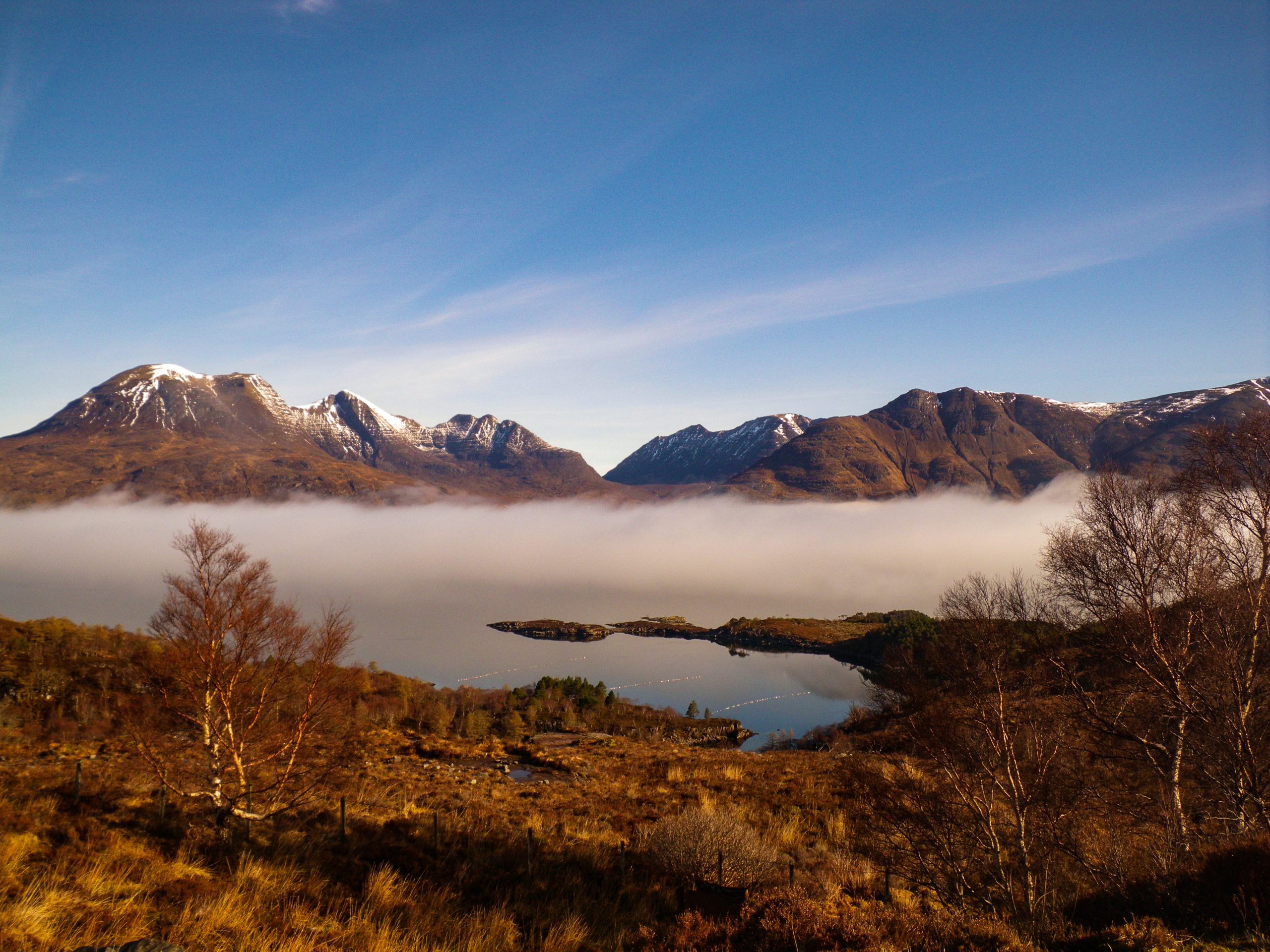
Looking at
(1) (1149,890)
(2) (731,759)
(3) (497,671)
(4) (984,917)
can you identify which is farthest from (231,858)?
(3) (497,671)

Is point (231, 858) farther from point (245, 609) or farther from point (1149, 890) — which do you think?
point (1149, 890)

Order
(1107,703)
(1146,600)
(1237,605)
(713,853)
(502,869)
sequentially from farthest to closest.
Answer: (1107,703) < (1146,600) < (1237,605) < (502,869) < (713,853)

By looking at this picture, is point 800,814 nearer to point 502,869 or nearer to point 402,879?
point 502,869

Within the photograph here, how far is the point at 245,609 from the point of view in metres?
13.2

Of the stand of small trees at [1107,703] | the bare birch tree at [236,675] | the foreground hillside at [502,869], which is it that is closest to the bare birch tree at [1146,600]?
the stand of small trees at [1107,703]

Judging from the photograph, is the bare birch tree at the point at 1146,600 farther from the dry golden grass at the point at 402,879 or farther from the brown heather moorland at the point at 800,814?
the dry golden grass at the point at 402,879

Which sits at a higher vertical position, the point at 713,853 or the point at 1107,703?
the point at 1107,703

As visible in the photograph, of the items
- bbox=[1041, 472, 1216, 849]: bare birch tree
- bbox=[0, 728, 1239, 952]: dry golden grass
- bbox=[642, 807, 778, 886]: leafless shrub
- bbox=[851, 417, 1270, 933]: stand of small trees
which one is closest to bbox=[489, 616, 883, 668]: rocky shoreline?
bbox=[851, 417, 1270, 933]: stand of small trees

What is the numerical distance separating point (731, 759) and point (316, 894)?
24.9 m

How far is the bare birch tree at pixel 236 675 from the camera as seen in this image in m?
12.5

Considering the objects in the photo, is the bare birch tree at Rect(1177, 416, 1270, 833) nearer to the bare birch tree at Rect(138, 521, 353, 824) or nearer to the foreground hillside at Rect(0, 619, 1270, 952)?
the foreground hillside at Rect(0, 619, 1270, 952)

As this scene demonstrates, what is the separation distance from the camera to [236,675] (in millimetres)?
12875

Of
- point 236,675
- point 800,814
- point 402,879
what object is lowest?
point 800,814

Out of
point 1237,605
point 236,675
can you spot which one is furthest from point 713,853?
point 1237,605
